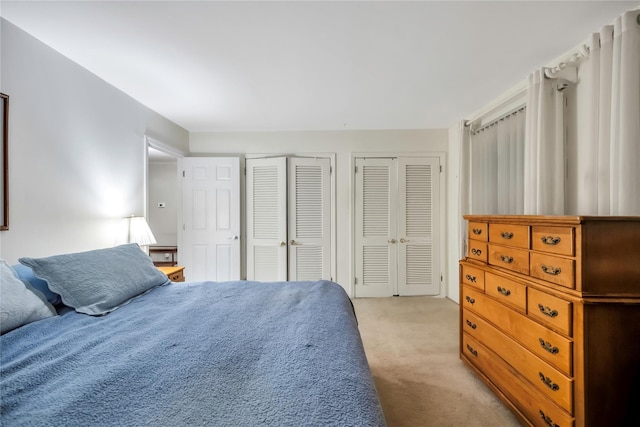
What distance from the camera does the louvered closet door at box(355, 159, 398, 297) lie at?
371 cm

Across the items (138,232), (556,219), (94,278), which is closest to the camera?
(556,219)

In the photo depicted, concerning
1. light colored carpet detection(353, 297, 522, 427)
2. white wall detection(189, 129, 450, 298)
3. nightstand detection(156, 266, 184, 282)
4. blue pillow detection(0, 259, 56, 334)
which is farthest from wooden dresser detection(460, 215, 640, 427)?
nightstand detection(156, 266, 184, 282)

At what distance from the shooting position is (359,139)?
12.2 feet

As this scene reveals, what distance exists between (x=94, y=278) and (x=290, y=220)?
2.42 meters

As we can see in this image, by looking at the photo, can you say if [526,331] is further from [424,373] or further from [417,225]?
[417,225]

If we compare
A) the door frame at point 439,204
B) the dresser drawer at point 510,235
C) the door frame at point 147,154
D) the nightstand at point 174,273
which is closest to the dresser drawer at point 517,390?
the dresser drawer at point 510,235

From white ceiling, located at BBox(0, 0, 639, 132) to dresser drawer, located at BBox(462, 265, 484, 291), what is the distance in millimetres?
1641

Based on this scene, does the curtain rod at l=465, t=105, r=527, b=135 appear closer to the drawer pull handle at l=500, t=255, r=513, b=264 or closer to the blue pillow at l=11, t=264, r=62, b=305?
the drawer pull handle at l=500, t=255, r=513, b=264

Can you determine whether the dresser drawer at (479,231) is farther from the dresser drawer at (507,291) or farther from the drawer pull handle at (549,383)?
the drawer pull handle at (549,383)

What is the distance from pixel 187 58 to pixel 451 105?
2.66m

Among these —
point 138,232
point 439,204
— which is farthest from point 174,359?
point 439,204

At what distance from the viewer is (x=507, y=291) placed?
1.64m

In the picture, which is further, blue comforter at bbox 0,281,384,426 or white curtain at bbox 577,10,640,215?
white curtain at bbox 577,10,640,215

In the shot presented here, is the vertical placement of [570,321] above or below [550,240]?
below
